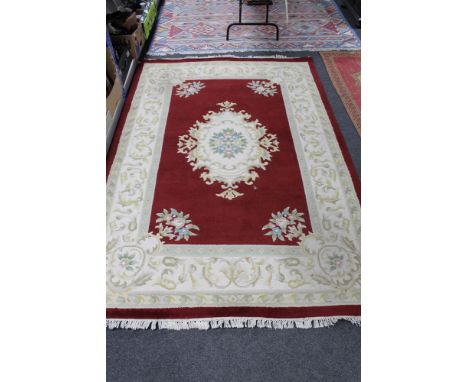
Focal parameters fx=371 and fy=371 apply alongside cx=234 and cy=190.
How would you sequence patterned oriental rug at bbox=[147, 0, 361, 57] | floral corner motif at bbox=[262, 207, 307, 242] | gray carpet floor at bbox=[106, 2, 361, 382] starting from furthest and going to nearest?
1. patterned oriental rug at bbox=[147, 0, 361, 57]
2. floral corner motif at bbox=[262, 207, 307, 242]
3. gray carpet floor at bbox=[106, 2, 361, 382]

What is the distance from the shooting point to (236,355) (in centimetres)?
125

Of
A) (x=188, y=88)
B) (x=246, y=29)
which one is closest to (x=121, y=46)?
(x=188, y=88)

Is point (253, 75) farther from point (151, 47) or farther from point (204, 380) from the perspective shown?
point (204, 380)

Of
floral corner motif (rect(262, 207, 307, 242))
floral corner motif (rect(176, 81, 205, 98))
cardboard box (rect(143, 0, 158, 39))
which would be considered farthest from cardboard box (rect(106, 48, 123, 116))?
floral corner motif (rect(262, 207, 307, 242))

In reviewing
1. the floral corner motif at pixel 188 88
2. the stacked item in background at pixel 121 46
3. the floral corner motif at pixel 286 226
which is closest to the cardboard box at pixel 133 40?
the stacked item in background at pixel 121 46

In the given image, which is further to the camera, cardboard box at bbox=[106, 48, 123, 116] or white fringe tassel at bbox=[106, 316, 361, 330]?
cardboard box at bbox=[106, 48, 123, 116]

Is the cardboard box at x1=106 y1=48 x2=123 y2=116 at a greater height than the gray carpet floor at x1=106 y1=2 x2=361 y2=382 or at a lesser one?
greater

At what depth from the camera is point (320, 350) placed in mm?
1272

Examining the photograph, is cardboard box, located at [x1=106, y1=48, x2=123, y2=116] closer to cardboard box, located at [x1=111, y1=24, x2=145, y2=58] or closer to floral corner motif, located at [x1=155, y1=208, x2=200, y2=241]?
cardboard box, located at [x1=111, y1=24, x2=145, y2=58]

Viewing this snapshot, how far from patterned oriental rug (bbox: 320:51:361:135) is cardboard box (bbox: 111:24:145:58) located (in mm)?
1394

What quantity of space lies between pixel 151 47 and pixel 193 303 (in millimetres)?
2335

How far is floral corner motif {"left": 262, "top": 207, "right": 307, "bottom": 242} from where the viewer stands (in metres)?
1.60

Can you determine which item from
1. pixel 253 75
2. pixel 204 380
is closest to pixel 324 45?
pixel 253 75

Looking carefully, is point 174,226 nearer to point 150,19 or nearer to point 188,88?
point 188,88
